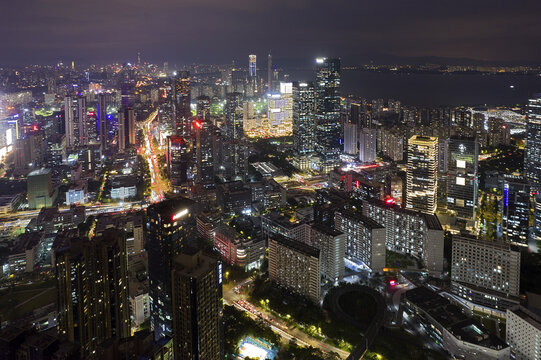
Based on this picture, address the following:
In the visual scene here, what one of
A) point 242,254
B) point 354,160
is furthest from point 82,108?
point 242,254

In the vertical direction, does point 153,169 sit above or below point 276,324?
above

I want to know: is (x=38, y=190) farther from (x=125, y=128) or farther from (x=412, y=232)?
(x=412, y=232)

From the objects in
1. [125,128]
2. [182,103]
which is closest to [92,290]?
[125,128]

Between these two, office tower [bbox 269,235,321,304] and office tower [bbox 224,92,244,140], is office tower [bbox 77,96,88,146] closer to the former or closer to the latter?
office tower [bbox 224,92,244,140]

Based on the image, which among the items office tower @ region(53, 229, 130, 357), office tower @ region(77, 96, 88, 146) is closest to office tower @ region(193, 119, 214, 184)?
office tower @ region(77, 96, 88, 146)

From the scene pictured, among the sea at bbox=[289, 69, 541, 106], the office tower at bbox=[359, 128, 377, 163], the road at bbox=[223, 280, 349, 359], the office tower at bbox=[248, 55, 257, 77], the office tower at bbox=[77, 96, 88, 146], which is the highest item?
the office tower at bbox=[248, 55, 257, 77]

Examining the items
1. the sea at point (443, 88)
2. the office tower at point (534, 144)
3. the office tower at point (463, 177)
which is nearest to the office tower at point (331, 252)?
the office tower at point (463, 177)

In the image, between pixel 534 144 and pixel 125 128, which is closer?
pixel 534 144
